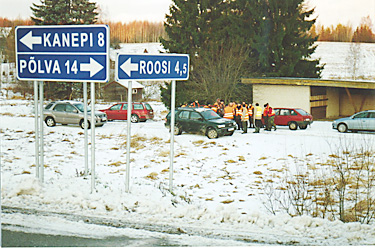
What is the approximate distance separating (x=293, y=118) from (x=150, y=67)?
15080 millimetres

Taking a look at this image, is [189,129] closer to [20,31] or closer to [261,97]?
[261,97]

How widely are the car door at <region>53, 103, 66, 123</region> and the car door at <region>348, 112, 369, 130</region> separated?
1454cm

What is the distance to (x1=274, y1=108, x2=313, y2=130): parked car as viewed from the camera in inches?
815

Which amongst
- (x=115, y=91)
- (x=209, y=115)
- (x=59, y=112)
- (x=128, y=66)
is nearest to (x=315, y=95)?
(x=209, y=115)

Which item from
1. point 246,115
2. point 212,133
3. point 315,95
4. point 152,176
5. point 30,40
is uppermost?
point 30,40

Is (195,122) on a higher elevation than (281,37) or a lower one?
lower

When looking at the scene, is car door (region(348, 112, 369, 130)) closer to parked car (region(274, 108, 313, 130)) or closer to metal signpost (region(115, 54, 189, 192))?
parked car (region(274, 108, 313, 130))

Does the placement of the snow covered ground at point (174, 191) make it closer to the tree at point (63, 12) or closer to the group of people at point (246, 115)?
the group of people at point (246, 115)

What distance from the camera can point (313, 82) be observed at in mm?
24734

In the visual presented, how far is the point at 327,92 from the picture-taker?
88.2 ft

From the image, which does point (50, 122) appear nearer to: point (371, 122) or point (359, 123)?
point (359, 123)

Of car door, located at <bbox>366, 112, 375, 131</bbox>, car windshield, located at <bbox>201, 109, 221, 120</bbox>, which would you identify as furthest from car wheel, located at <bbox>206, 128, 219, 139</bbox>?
car door, located at <bbox>366, 112, 375, 131</bbox>

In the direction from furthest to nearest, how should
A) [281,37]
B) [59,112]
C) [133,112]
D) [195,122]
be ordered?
1. [281,37]
2. [133,112]
3. [59,112]
4. [195,122]

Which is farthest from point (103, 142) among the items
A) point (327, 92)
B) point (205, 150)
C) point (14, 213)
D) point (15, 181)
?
point (327, 92)
